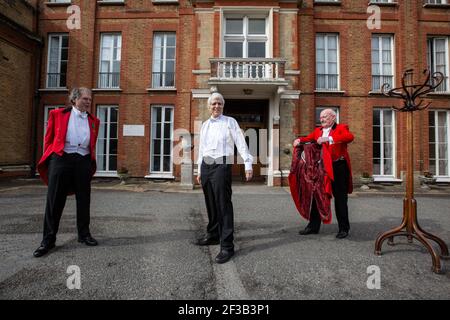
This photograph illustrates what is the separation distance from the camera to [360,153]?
11.4 metres

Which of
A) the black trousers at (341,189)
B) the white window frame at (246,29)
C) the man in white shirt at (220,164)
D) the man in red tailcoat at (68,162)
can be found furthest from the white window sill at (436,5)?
the man in red tailcoat at (68,162)

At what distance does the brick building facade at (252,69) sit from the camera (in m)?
11.0

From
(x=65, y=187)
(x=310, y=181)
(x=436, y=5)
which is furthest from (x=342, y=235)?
(x=436, y=5)

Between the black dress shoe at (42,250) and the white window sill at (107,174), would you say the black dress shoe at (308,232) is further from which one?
the white window sill at (107,174)

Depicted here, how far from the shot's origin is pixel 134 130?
1173 centimetres

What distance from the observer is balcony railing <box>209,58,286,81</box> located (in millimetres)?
10133

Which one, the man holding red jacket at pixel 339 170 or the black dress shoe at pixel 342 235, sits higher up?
the man holding red jacket at pixel 339 170

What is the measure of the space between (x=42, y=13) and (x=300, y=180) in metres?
14.5

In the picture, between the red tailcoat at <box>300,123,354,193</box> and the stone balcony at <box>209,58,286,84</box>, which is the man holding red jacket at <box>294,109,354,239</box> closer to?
the red tailcoat at <box>300,123,354,193</box>

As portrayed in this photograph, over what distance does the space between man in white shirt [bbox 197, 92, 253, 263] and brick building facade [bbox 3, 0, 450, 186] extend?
25.3 ft

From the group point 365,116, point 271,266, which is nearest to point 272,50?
point 365,116

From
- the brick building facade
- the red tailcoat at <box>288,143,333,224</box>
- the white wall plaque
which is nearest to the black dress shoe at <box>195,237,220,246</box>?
the red tailcoat at <box>288,143,333,224</box>

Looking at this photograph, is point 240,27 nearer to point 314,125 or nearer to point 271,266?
point 314,125

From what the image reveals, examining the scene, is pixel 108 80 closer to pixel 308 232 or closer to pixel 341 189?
pixel 308 232
